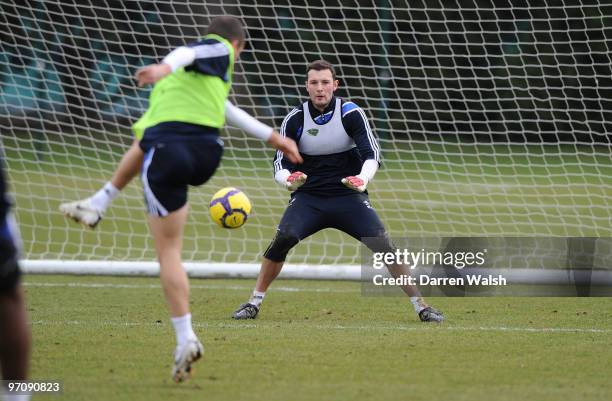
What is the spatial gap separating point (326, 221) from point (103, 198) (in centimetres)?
294

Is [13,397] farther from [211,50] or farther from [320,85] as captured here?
[320,85]

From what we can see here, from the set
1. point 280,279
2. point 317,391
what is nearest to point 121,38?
point 280,279

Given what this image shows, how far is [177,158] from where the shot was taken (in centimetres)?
536

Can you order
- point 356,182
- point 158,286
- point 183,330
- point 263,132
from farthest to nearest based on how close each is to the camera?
point 158,286
point 356,182
point 263,132
point 183,330

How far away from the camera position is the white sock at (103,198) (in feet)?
17.8

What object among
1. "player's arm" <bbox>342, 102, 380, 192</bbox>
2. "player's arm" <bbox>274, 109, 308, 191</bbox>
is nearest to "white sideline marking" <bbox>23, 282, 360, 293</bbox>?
"player's arm" <bbox>274, 109, 308, 191</bbox>

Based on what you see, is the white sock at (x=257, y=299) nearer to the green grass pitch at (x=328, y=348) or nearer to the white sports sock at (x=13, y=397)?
the green grass pitch at (x=328, y=348)

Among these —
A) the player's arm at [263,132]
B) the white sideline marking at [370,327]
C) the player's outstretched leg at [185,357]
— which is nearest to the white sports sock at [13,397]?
the player's outstretched leg at [185,357]

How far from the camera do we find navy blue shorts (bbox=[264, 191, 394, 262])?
7.97 metres

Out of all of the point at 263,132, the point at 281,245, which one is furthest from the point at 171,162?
the point at 281,245

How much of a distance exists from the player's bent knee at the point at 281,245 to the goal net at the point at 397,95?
4192 mm

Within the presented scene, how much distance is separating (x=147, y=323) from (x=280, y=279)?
312 centimetres

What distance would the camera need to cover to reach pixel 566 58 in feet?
41.4

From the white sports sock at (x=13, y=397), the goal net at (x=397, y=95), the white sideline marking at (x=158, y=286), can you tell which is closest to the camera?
the white sports sock at (x=13, y=397)
